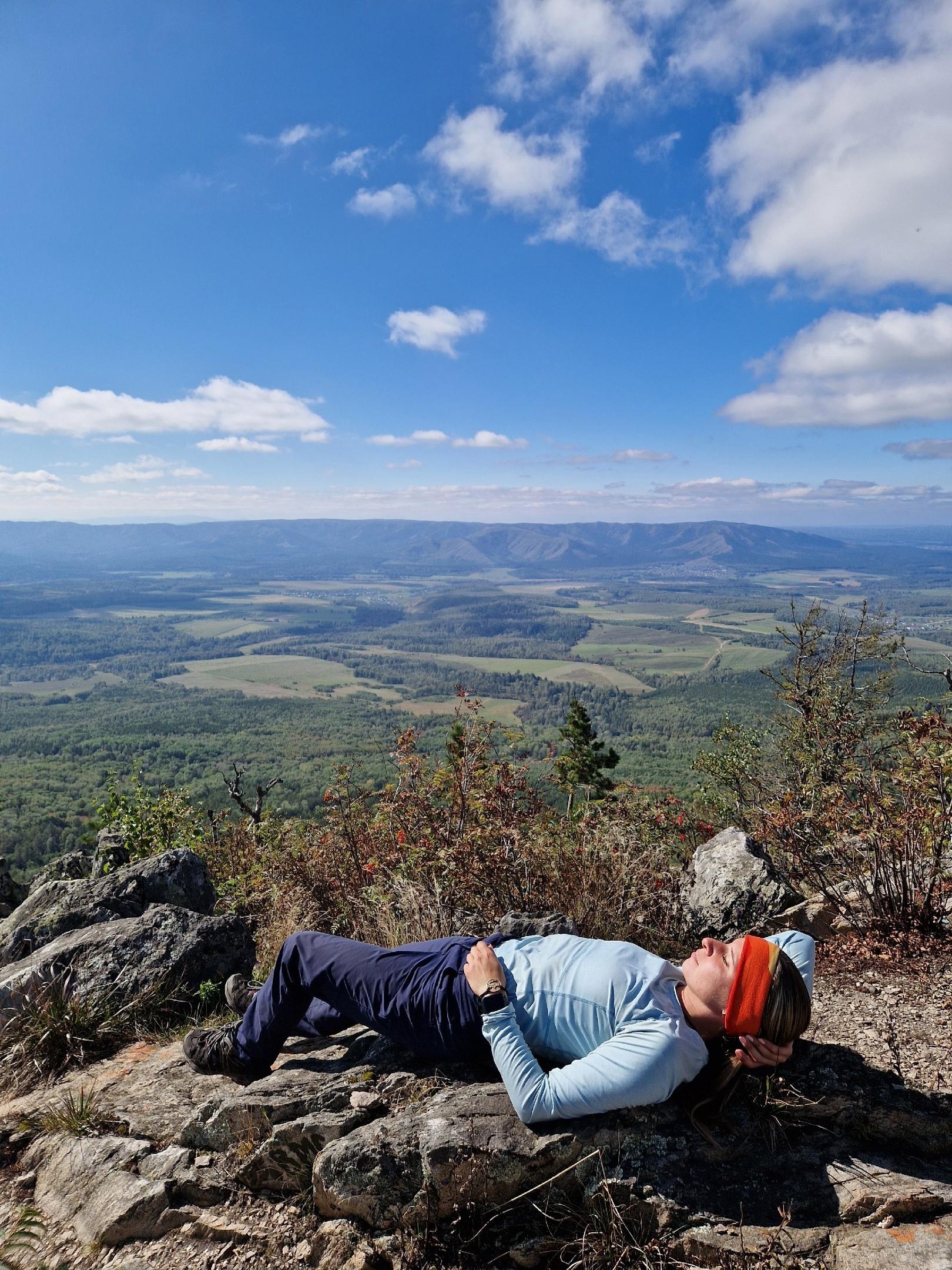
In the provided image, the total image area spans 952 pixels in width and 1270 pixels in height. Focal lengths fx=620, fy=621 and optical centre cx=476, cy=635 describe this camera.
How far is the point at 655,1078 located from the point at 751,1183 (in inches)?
23.4

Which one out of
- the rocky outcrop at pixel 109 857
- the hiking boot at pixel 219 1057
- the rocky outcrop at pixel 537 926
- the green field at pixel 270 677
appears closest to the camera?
the hiking boot at pixel 219 1057

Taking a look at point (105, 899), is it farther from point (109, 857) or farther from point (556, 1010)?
point (556, 1010)

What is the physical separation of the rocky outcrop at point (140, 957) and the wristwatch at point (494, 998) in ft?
8.52

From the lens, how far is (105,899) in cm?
564

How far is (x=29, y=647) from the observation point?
183750mm

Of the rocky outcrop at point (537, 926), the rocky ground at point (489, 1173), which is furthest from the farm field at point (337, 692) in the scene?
the rocky ground at point (489, 1173)

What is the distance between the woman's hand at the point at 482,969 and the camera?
111 inches

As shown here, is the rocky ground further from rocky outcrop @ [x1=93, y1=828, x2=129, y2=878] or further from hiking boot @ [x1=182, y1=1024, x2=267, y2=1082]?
rocky outcrop @ [x1=93, y1=828, x2=129, y2=878]

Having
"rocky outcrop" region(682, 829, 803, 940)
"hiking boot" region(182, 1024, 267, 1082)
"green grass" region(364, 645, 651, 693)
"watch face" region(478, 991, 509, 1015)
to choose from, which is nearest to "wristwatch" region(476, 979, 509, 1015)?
"watch face" region(478, 991, 509, 1015)

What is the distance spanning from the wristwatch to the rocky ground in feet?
1.22

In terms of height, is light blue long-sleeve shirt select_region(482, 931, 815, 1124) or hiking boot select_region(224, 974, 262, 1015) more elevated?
light blue long-sleeve shirt select_region(482, 931, 815, 1124)

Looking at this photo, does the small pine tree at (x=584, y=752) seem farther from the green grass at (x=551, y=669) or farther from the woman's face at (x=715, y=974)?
the green grass at (x=551, y=669)

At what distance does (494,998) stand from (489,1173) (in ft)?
2.00

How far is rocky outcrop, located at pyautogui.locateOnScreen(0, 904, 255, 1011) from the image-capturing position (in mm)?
4195
